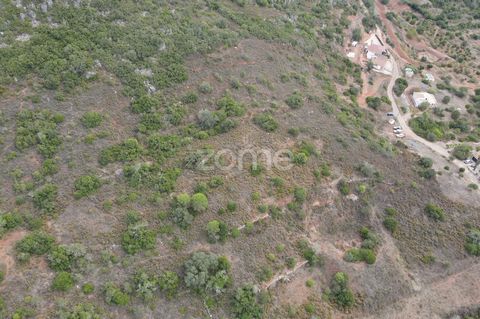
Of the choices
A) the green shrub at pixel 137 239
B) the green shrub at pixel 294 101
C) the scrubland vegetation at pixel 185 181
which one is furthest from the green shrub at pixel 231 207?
the green shrub at pixel 294 101

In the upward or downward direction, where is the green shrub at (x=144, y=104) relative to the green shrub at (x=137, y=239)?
upward

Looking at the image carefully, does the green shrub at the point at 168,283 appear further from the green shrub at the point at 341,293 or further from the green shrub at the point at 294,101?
the green shrub at the point at 294,101

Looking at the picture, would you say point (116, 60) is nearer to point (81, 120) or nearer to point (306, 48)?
point (81, 120)

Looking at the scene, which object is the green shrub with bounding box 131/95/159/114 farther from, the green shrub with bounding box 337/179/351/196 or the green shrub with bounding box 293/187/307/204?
the green shrub with bounding box 337/179/351/196

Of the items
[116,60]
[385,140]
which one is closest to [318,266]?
[385,140]

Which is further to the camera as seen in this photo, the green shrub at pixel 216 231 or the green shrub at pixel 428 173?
the green shrub at pixel 428 173
